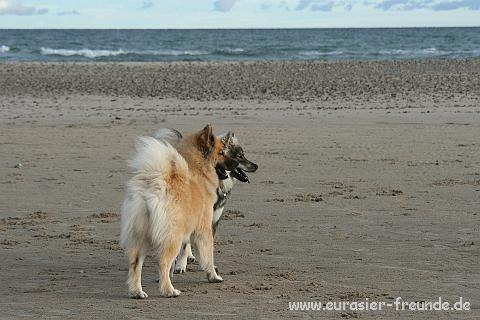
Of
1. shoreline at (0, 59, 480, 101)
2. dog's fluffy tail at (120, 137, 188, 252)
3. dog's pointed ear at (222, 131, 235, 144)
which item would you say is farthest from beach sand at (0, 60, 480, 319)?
dog's pointed ear at (222, 131, 235, 144)

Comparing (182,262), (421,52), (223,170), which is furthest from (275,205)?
(421,52)

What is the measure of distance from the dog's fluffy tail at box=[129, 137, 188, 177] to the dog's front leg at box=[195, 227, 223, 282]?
0.64 metres

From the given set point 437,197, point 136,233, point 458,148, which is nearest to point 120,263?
point 136,233

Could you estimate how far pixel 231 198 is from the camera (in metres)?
9.39

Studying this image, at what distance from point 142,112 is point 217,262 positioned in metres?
11.5

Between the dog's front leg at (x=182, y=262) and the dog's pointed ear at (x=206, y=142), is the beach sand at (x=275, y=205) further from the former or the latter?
the dog's pointed ear at (x=206, y=142)

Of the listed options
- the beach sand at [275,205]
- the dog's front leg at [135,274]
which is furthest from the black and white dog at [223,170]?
the dog's front leg at [135,274]

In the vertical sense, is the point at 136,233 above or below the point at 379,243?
above

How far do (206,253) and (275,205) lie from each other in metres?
2.76

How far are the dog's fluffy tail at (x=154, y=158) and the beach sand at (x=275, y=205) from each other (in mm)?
917

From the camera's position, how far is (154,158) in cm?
581

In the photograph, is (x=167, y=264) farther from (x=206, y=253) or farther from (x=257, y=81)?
(x=257, y=81)

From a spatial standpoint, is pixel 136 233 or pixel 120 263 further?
pixel 120 263

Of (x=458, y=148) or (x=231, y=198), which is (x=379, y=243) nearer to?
(x=231, y=198)
